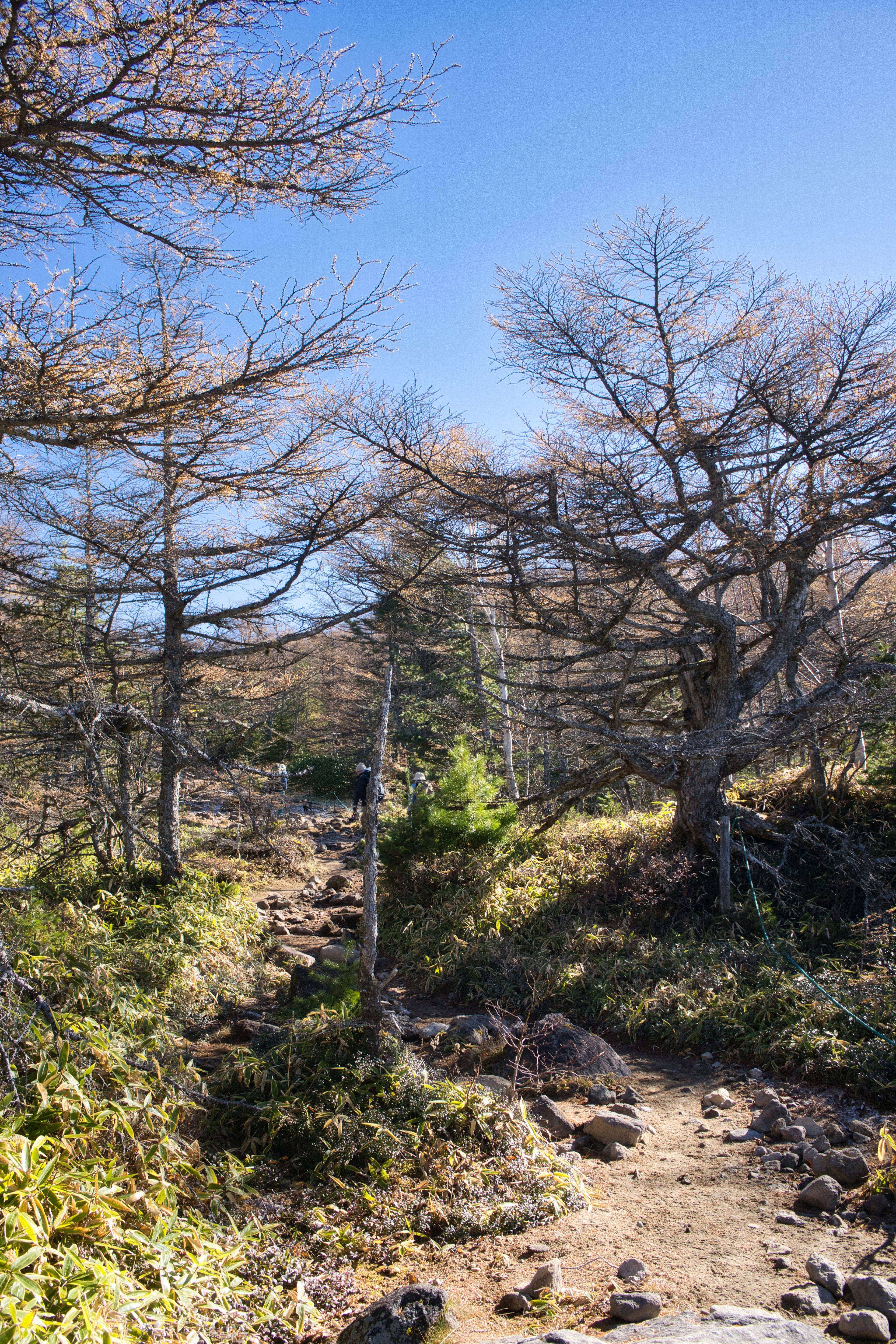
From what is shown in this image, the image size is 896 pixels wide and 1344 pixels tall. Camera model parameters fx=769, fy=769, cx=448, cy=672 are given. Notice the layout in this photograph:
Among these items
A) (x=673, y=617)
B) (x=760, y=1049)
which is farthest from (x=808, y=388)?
(x=760, y=1049)

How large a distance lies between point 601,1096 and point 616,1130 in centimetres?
64

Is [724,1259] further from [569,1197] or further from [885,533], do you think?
[885,533]

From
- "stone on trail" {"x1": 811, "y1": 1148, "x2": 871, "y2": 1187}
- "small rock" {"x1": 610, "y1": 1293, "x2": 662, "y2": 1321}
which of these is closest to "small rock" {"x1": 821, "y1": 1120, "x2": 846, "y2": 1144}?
"stone on trail" {"x1": 811, "y1": 1148, "x2": 871, "y2": 1187}

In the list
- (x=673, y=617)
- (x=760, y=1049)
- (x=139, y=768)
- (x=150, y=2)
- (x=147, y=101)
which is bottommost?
(x=760, y=1049)

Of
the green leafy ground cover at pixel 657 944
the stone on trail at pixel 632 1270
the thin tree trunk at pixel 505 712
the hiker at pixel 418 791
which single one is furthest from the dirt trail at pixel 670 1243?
the thin tree trunk at pixel 505 712

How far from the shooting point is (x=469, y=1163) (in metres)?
3.78

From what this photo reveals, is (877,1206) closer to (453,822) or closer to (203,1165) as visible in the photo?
(203,1165)

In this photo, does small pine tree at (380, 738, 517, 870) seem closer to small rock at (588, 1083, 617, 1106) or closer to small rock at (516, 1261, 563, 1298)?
small rock at (588, 1083, 617, 1106)

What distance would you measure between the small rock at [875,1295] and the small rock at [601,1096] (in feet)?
7.87

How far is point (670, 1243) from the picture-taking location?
126 inches

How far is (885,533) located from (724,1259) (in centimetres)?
630

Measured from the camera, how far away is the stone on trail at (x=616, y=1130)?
14.2 feet

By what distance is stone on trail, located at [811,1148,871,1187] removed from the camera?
3.53 meters

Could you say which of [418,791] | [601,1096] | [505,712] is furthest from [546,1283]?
[505,712]
